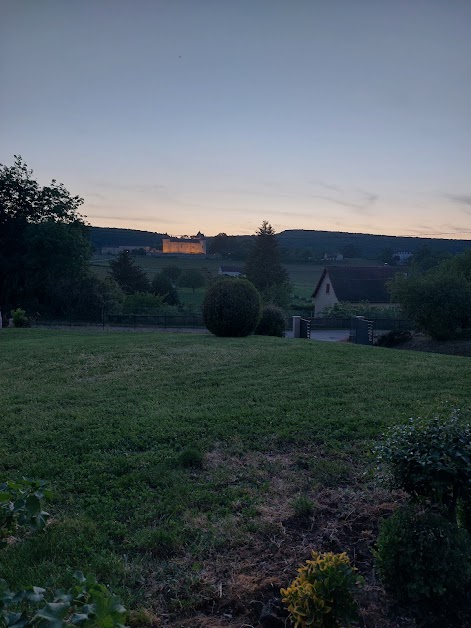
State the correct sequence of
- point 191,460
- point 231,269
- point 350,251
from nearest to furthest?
point 191,460 < point 231,269 < point 350,251

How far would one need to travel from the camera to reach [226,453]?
16.0ft

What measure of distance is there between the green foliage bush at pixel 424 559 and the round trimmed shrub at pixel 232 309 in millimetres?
13035

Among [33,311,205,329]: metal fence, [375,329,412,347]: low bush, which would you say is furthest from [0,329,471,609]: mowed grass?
[33,311,205,329]: metal fence

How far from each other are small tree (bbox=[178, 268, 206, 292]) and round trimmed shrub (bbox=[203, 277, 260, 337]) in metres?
33.3

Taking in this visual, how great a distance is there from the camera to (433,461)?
274 centimetres

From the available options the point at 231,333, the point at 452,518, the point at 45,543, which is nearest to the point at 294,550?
the point at 452,518

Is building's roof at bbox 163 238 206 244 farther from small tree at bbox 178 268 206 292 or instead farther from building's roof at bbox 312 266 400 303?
building's roof at bbox 312 266 400 303

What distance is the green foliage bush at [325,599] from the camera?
2.26 meters

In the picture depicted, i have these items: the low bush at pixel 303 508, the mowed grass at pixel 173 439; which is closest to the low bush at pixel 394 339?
the mowed grass at pixel 173 439

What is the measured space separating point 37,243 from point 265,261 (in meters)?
29.5

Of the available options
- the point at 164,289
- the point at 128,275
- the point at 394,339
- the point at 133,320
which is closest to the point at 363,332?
the point at 394,339

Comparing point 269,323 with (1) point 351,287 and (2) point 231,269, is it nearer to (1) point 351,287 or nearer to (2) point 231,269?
(1) point 351,287

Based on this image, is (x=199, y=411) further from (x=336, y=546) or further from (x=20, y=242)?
(x=20, y=242)

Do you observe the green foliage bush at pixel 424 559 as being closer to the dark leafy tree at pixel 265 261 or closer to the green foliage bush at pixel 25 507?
the green foliage bush at pixel 25 507
